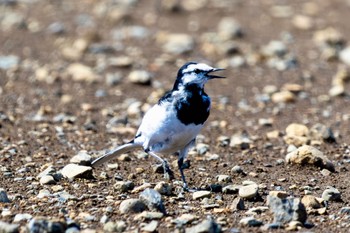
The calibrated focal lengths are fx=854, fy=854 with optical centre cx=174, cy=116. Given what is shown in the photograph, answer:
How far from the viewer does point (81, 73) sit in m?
12.7

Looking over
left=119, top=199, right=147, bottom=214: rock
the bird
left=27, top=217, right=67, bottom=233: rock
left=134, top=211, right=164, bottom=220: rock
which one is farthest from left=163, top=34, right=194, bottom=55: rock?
left=27, top=217, right=67, bottom=233: rock

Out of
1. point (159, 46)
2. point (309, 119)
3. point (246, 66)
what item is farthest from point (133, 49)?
point (309, 119)

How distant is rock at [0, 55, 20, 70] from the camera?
13265 mm

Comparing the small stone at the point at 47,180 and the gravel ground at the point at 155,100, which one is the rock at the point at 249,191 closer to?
the gravel ground at the point at 155,100

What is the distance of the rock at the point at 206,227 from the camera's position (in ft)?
20.0

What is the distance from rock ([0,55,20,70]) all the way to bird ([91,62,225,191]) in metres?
5.57

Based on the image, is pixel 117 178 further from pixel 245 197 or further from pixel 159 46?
pixel 159 46

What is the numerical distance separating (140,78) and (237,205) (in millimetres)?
Answer: 5711

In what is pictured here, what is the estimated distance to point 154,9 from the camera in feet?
55.0

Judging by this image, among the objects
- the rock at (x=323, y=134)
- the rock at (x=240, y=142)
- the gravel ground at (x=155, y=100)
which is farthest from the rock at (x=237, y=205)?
the rock at (x=323, y=134)

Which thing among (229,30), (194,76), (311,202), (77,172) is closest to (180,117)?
(194,76)

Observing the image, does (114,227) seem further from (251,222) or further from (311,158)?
(311,158)

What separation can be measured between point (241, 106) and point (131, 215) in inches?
203

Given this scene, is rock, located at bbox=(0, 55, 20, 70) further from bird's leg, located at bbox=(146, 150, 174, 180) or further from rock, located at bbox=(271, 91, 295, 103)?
bird's leg, located at bbox=(146, 150, 174, 180)
